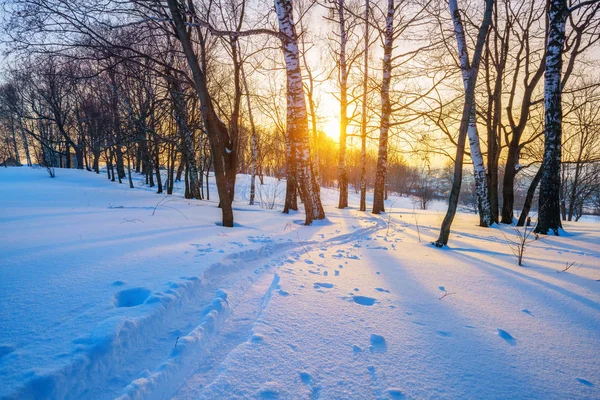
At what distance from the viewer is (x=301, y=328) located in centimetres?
154

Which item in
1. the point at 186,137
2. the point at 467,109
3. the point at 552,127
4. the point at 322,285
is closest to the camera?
the point at 322,285

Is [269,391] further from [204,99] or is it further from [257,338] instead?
[204,99]

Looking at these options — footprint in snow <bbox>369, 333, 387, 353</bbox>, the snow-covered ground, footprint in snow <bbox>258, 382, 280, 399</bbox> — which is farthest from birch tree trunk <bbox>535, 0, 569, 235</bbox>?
footprint in snow <bbox>258, 382, 280, 399</bbox>

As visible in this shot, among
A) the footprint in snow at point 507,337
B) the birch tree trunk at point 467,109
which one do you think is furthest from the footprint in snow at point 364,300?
the birch tree trunk at point 467,109

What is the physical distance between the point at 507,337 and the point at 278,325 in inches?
55.5

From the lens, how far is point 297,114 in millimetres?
5152

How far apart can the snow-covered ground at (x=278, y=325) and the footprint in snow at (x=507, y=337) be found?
0.4 inches

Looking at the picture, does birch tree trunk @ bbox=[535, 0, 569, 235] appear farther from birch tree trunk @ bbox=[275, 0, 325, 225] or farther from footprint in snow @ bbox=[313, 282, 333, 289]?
footprint in snow @ bbox=[313, 282, 333, 289]

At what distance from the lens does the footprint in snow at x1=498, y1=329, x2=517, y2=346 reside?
1.43 meters

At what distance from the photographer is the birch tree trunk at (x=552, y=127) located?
5.36 metres

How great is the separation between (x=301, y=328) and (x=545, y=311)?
5.94 feet

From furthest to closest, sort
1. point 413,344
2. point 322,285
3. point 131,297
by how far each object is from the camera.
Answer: point 322,285 < point 131,297 < point 413,344

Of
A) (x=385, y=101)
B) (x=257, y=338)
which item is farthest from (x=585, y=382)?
(x=385, y=101)

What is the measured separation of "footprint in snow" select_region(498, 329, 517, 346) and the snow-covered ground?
1 centimetres
